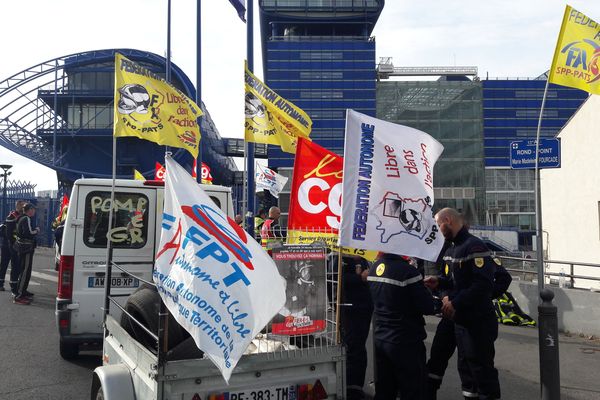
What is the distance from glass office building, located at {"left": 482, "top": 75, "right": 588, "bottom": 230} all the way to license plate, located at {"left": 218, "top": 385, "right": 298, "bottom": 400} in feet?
256

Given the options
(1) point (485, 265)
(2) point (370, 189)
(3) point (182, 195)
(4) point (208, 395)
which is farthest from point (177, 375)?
(1) point (485, 265)

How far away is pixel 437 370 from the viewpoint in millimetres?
5484

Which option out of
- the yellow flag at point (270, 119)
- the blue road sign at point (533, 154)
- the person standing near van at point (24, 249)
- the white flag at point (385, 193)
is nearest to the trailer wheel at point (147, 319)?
the white flag at point (385, 193)

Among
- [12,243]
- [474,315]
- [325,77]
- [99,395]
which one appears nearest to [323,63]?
[325,77]

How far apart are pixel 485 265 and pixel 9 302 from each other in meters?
10.7

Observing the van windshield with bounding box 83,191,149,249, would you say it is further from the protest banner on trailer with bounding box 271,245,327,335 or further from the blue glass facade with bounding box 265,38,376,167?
the blue glass facade with bounding box 265,38,376,167

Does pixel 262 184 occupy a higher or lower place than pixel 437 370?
higher

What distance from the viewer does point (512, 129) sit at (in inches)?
3292

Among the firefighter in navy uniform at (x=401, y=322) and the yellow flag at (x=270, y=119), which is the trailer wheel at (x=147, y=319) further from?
the yellow flag at (x=270, y=119)

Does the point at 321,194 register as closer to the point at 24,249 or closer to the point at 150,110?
the point at 150,110

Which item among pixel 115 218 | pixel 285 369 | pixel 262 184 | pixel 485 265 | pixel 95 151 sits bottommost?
pixel 285 369

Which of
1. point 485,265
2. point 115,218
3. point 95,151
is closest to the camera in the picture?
point 485,265

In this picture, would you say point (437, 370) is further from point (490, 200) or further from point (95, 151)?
point (490, 200)

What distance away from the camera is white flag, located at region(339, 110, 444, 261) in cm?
424
